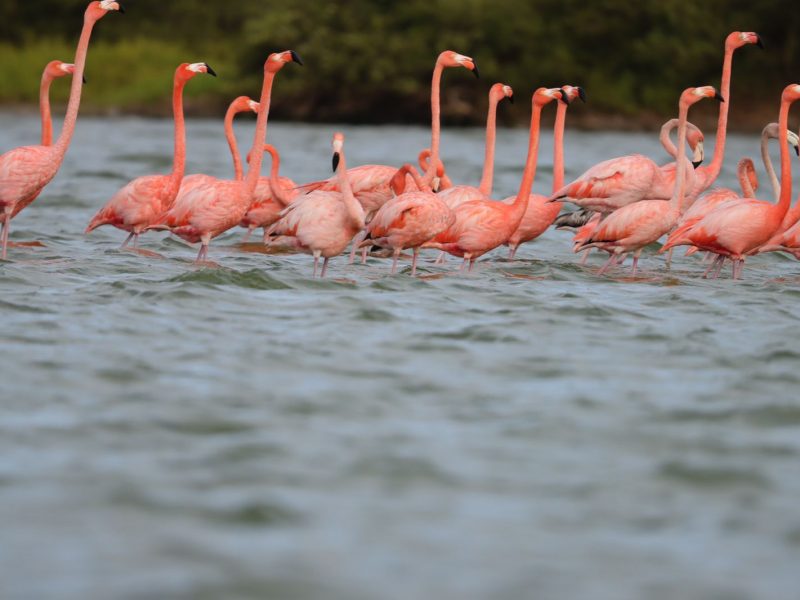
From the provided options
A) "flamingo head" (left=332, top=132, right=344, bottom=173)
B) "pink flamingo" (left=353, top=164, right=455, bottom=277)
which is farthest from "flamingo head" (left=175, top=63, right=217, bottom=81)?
"pink flamingo" (left=353, top=164, right=455, bottom=277)

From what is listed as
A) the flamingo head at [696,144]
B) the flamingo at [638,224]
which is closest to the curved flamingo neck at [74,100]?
the flamingo at [638,224]

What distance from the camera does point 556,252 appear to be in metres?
12.3

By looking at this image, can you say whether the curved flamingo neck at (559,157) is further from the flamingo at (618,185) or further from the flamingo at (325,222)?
the flamingo at (325,222)

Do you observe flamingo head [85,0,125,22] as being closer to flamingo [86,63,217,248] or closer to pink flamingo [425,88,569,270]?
flamingo [86,63,217,248]

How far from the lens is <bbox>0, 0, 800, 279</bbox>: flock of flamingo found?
8.80m

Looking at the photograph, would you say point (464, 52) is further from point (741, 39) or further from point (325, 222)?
point (325, 222)

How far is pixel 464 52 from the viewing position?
109ft

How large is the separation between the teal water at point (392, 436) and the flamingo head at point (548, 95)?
124 centimetres

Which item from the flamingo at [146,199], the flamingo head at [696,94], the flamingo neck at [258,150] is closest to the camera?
the flamingo neck at [258,150]

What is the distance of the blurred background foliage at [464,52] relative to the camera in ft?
107

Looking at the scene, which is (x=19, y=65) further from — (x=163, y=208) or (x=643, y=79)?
(x=163, y=208)

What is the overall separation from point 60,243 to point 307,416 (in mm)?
6295

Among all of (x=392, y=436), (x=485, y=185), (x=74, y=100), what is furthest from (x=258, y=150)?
(x=392, y=436)

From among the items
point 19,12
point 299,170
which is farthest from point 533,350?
point 19,12
